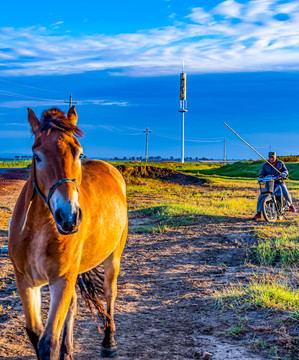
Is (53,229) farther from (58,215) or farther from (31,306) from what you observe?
(31,306)

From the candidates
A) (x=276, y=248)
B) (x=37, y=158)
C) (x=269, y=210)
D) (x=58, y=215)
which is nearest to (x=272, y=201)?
(x=269, y=210)

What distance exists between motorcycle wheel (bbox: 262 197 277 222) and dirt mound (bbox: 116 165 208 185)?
19436 mm

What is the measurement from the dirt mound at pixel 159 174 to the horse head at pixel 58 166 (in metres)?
29.3

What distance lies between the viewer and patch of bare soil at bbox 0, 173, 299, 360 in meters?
4.43

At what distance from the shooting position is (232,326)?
5004mm

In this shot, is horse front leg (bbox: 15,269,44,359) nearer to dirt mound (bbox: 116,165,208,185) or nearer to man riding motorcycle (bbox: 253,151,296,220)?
man riding motorcycle (bbox: 253,151,296,220)

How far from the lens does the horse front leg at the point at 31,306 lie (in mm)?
3586

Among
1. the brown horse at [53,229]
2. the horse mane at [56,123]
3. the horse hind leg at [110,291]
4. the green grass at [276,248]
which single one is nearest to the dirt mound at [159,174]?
the green grass at [276,248]

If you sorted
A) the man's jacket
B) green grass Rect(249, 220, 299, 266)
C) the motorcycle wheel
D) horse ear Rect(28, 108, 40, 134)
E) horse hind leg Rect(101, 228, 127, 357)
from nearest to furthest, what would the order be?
1. horse ear Rect(28, 108, 40, 134)
2. horse hind leg Rect(101, 228, 127, 357)
3. green grass Rect(249, 220, 299, 266)
4. the motorcycle wheel
5. the man's jacket

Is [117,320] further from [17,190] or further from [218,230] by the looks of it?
[17,190]

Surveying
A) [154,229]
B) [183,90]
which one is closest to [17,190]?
[154,229]

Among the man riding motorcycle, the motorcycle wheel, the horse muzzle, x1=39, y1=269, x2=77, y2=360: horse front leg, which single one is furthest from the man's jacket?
the horse muzzle

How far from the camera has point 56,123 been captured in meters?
3.29

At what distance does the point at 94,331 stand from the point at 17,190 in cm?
1912
